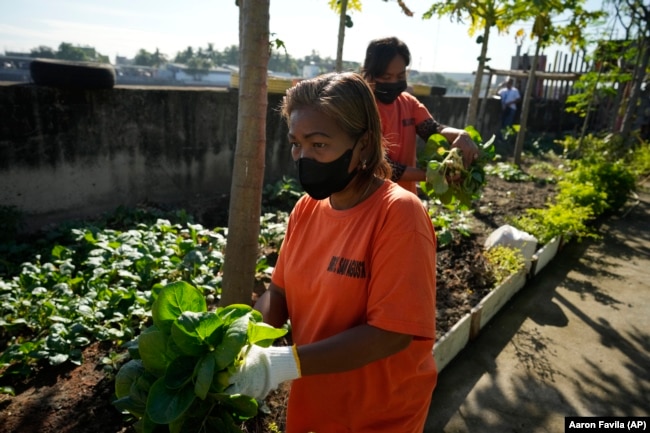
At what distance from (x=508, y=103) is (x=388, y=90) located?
1301 centimetres

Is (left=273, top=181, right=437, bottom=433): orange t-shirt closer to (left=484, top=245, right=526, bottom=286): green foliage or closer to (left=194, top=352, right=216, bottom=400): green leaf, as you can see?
(left=194, top=352, right=216, bottom=400): green leaf

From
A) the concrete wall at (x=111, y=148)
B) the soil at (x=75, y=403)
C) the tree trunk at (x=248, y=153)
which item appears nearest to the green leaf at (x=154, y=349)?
the soil at (x=75, y=403)

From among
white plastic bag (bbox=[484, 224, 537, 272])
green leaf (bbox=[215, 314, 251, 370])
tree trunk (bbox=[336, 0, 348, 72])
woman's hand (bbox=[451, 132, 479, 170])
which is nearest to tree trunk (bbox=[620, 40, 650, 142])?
white plastic bag (bbox=[484, 224, 537, 272])

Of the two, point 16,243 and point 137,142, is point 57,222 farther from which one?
point 137,142

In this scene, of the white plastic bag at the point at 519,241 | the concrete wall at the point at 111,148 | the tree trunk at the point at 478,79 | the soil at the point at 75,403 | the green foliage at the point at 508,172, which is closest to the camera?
the soil at the point at 75,403

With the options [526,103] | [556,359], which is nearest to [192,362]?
[556,359]

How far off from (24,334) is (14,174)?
263cm

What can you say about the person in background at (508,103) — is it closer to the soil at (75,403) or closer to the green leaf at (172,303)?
the soil at (75,403)

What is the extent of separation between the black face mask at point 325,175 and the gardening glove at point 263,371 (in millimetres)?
566

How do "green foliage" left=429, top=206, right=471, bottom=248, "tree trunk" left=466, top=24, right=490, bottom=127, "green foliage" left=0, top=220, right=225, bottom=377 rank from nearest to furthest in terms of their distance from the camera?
"green foliage" left=0, top=220, right=225, bottom=377, "green foliage" left=429, top=206, right=471, bottom=248, "tree trunk" left=466, top=24, right=490, bottom=127

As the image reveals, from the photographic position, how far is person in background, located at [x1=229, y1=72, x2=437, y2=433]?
129 cm

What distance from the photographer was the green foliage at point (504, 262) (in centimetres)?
473

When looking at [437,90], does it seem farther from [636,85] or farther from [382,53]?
[382,53]

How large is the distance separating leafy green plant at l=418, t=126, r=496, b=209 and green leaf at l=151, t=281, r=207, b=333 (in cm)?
201
